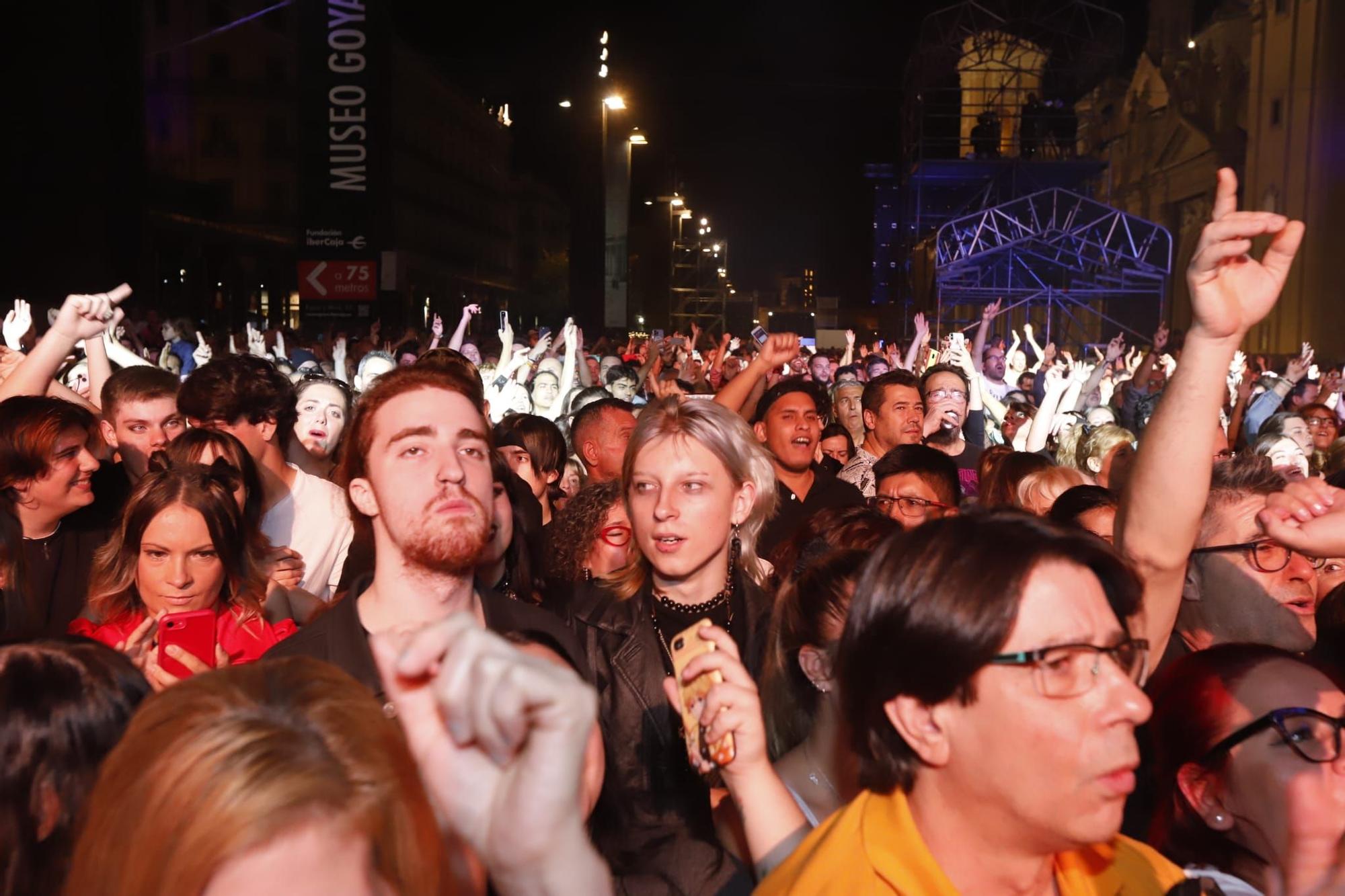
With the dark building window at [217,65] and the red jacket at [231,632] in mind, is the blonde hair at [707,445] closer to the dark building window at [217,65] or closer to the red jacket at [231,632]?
the red jacket at [231,632]

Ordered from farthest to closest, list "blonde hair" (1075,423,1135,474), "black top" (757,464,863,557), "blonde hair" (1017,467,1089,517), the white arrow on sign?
the white arrow on sign
"blonde hair" (1075,423,1135,474)
"black top" (757,464,863,557)
"blonde hair" (1017,467,1089,517)

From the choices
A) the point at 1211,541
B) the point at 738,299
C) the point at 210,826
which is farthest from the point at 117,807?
the point at 738,299

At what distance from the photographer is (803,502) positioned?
7.17m

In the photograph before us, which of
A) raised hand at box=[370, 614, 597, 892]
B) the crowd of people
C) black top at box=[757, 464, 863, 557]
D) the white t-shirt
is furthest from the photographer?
black top at box=[757, 464, 863, 557]

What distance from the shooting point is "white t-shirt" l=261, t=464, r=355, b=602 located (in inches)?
225

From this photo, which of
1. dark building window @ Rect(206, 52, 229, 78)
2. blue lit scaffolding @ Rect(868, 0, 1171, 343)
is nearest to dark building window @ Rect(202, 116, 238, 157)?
dark building window @ Rect(206, 52, 229, 78)

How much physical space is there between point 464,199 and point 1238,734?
85.8 meters

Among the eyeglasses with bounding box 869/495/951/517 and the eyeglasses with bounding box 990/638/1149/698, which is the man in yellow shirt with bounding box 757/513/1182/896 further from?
the eyeglasses with bounding box 869/495/951/517

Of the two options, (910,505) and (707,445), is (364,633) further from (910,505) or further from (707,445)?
(910,505)

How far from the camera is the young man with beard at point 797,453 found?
7.07 m

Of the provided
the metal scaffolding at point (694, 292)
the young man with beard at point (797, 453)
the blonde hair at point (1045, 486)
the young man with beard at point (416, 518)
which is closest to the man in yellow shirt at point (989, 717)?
the young man with beard at point (416, 518)

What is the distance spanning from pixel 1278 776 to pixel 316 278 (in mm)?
17226

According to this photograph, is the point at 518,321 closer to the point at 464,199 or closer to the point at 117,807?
the point at 464,199

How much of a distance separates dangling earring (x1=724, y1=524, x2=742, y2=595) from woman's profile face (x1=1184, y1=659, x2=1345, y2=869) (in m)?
1.85
